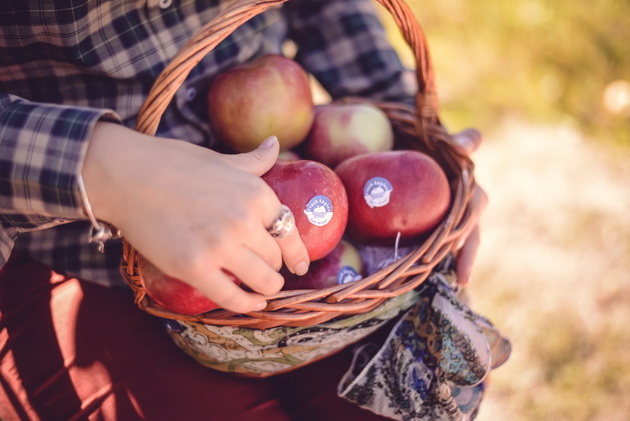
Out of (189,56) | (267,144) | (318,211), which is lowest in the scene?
(318,211)

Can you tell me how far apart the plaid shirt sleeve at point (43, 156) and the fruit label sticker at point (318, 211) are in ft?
1.00

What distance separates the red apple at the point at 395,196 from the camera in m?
0.84

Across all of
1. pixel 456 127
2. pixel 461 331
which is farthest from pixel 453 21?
pixel 461 331

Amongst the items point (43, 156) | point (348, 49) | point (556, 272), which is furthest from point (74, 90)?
point (556, 272)

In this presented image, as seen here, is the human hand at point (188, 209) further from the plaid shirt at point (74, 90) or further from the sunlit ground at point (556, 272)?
the sunlit ground at point (556, 272)

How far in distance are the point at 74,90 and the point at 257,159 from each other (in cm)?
43

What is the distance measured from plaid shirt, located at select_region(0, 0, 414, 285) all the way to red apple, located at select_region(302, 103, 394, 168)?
21 centimetres

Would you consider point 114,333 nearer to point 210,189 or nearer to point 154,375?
point 154,375

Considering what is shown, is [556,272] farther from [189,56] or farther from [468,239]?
[189,56]

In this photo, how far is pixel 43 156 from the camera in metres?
0.61

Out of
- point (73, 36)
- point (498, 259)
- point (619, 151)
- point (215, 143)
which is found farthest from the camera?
point (619, 151)

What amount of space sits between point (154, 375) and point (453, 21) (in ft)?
7.20

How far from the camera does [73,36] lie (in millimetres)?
778

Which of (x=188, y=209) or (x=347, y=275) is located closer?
(x=188, y=209)
